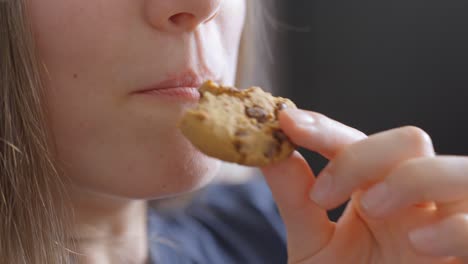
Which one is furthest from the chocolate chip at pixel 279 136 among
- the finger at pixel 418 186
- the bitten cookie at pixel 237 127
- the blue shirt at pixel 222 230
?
the blue shirt at pixel 222 230

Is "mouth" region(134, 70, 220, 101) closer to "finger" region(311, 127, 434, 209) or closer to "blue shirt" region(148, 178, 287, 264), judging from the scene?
"finger" region(311, 127, 434, 209)

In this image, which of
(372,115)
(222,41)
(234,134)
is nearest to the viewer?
(234,134)

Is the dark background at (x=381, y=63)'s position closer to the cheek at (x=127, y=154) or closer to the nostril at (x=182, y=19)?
the cheek at (x=127, y=154)

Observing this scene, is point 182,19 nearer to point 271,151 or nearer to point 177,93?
point 177,93

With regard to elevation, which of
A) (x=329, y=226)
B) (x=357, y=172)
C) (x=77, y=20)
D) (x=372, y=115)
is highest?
(x=77, y=20)

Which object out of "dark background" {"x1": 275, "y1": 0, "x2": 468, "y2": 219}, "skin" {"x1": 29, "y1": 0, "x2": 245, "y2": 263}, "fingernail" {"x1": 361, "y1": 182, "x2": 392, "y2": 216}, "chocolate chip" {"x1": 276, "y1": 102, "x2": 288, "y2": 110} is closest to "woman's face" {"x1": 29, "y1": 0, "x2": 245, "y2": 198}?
"skin" {"x1": 29, "y1": 0, "x2": 245, "y2": 263}

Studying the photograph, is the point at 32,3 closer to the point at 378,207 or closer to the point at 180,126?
the point at 180,126

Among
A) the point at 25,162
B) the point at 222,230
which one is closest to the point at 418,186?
the point at 25,162

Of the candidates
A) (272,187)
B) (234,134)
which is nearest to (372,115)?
(272,187)
